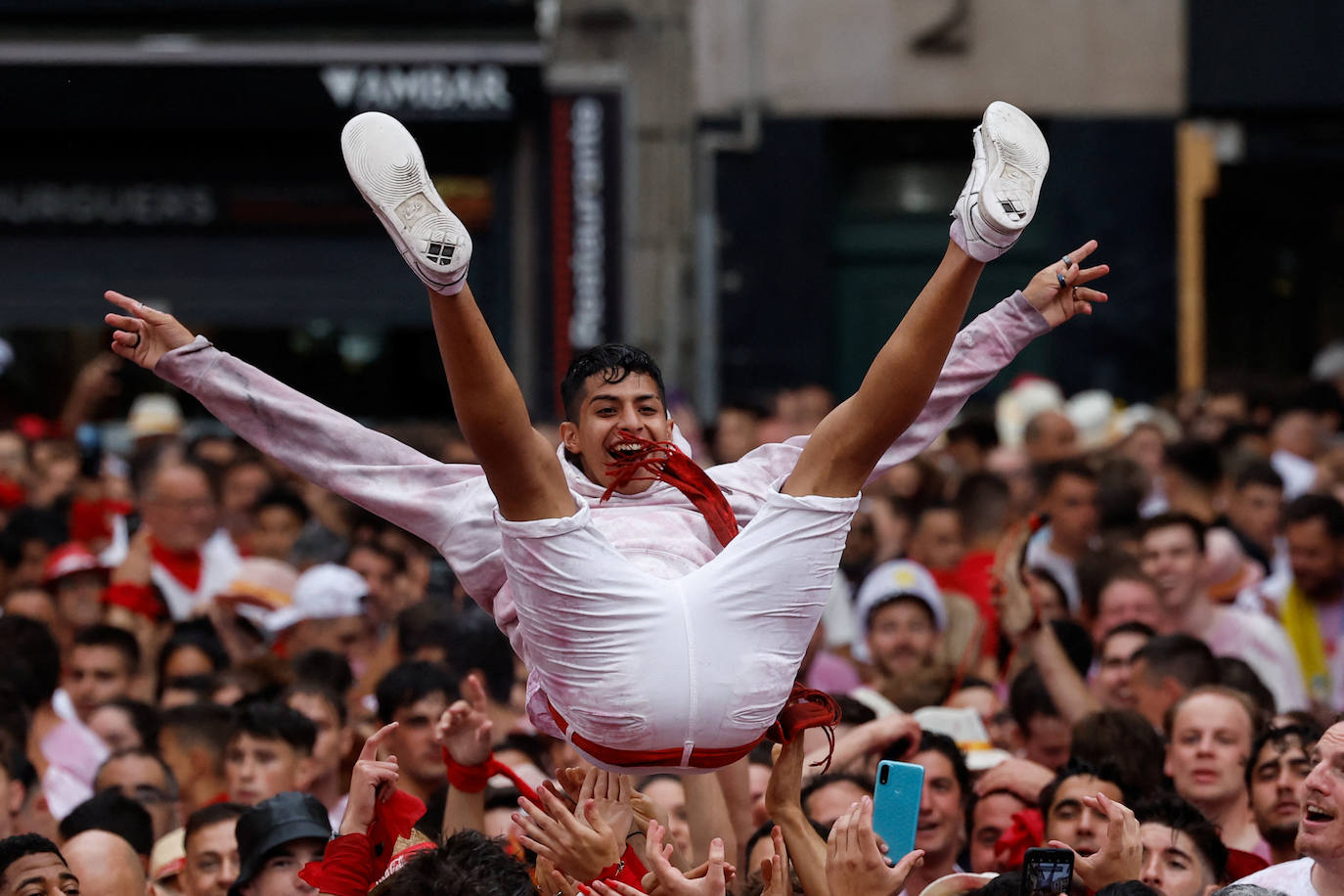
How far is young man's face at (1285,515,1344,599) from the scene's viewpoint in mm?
7902

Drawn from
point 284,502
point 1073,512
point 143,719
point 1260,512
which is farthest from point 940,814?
point 284,502

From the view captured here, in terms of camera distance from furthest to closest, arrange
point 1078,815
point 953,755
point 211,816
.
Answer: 1. point 953,755
2. point 211,816
3. point 1078,815

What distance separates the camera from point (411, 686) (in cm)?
646

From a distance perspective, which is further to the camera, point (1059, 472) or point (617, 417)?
point (1059, 472)

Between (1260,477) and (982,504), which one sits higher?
(1260,477)

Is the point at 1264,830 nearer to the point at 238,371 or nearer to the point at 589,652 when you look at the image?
the point at 589,652

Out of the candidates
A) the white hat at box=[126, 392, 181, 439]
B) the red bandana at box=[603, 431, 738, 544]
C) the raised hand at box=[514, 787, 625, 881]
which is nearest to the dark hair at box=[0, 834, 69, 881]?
the raised hand at box=[514, 787, 625, 881]

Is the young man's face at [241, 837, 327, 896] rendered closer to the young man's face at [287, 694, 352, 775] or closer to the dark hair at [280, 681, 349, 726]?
the young man's face at [287, 694, 352, 775]

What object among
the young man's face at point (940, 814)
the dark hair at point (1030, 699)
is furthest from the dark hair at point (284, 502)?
the young man's face at point (940, 814)

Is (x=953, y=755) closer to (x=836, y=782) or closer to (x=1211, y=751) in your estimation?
(x=836, y=782)

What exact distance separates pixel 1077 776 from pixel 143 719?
3.08 m

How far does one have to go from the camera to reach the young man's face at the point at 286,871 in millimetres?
5227

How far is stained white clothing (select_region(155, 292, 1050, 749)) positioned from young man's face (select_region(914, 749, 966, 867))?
42.5 inches

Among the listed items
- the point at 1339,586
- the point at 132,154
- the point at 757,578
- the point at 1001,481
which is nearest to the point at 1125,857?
the point at 757,578
